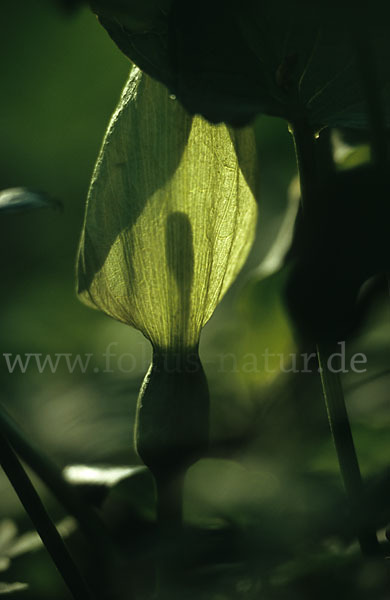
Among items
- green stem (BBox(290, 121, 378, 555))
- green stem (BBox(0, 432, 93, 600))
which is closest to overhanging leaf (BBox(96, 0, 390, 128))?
green stem (BBox(290, 121, 378, 555))

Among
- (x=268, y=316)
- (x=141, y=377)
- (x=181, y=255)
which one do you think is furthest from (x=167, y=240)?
(x=141, y=377)

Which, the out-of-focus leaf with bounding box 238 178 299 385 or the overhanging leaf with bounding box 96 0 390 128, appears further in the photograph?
the out-of-focus leaf with bounding box 238 178 299 385

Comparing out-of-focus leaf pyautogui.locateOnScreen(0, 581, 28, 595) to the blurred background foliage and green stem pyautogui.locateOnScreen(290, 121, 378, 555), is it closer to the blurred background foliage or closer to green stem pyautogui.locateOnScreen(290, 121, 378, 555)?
the blurred background foliage

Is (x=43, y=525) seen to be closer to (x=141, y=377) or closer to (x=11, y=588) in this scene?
(x=11, y=588)

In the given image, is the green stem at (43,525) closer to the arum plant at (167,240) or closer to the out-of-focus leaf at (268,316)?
the arum plant at (167,240)

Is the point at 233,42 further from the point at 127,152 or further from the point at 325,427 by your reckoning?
the point at 325,427

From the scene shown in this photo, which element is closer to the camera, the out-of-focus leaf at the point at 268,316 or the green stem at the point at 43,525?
the green stem at the point at 43,525

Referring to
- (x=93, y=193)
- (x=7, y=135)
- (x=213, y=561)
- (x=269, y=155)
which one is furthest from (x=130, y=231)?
(x=7, y=135)

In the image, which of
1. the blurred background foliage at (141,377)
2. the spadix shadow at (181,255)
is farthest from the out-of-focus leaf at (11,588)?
the spadix shadow at (181,255)
